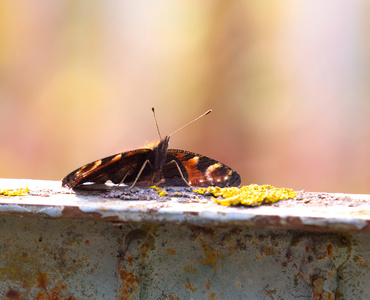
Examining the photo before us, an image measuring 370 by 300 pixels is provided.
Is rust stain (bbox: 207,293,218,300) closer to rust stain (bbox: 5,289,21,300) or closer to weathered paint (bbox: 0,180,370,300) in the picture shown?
weathered paint (bbox: 0,180,370,300)

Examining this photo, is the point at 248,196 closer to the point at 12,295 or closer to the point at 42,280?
the point at 42,280

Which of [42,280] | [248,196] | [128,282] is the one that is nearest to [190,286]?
[128,282]

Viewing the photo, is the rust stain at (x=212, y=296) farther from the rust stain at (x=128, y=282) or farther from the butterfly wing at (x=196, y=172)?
the butterfly wing at (x=196, y=172)

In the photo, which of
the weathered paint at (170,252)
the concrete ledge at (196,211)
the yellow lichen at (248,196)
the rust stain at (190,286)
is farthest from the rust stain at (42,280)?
the yellow lichen at (248,196)

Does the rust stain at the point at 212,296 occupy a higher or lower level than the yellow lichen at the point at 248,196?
lower

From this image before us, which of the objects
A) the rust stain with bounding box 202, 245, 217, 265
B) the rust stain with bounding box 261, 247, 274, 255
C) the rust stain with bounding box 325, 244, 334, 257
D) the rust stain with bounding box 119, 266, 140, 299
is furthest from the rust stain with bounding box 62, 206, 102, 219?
the rust stain with bounding box 325, 244, 334, 257

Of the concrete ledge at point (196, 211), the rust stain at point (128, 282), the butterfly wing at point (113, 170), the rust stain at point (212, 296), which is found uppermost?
the butterfly wing at point (113, 170)
